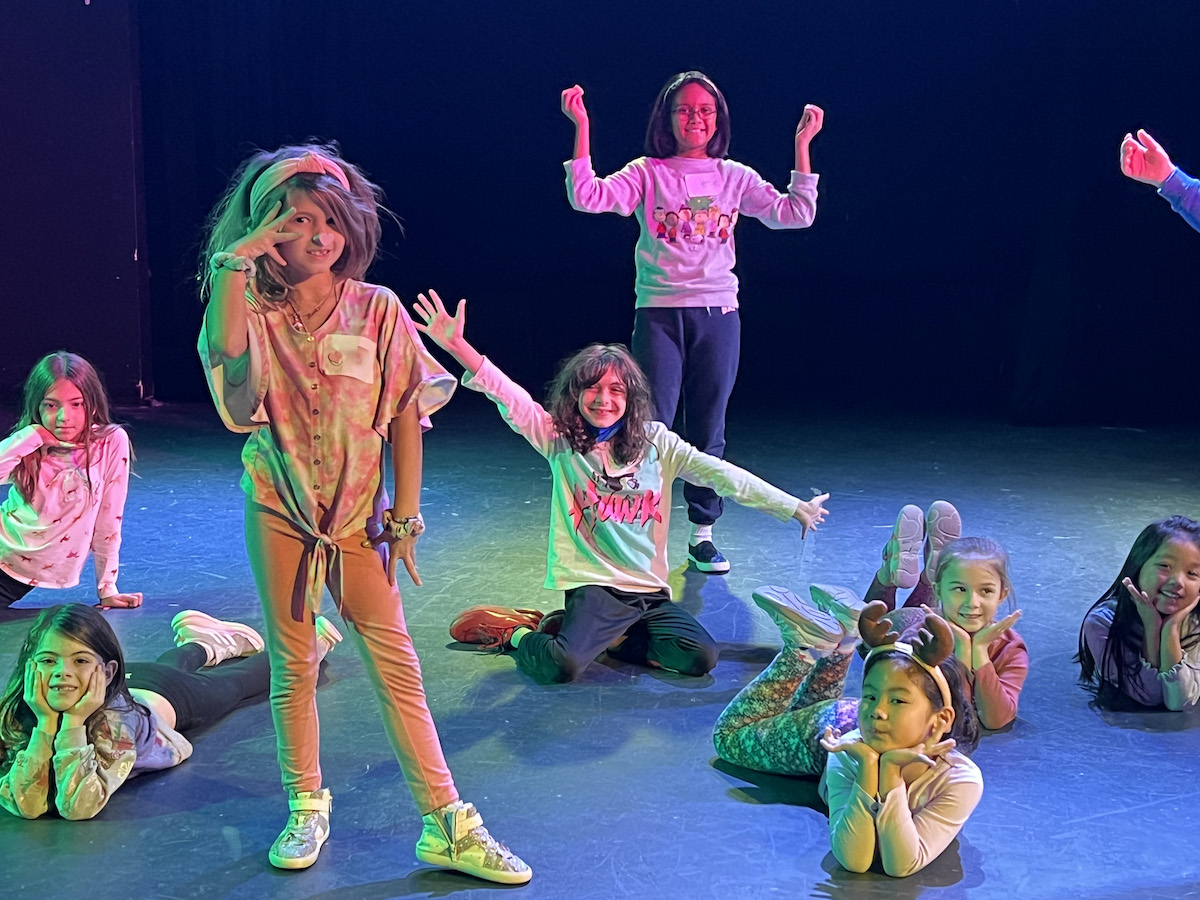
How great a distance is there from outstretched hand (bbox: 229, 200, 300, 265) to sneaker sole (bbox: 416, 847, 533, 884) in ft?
3.49

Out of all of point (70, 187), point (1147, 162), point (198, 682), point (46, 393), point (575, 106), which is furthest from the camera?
point (70, 187)

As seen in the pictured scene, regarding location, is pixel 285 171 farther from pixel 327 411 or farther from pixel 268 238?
pixel 327 411

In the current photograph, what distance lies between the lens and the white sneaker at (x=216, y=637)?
314 cm

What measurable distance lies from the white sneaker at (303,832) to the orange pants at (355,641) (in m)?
0.09

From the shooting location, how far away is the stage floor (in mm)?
2264

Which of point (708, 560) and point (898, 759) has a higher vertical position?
point (898, 759)

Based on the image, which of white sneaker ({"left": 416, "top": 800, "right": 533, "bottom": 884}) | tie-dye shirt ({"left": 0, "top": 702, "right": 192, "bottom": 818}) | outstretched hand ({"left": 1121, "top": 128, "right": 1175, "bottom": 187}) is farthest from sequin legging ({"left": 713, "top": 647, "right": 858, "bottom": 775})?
outstretched hand ({"left": 1121, "top": 128, "right": 1175, "bottom": 187})

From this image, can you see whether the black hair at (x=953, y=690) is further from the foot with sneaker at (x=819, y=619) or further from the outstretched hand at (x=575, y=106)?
the outstretched hand at (x=575, y=106)

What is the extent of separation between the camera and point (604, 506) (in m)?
3.40

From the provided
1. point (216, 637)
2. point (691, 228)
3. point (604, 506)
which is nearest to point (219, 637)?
point (216, 637)

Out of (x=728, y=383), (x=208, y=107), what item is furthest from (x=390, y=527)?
(x=208, y=107)

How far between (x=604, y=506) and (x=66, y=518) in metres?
1.62

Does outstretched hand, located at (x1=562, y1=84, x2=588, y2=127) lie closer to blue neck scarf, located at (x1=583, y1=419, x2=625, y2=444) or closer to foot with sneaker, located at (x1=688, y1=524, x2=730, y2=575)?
blue neck scarf, located at (x1=583, y1=419, x2=625, y2=444)

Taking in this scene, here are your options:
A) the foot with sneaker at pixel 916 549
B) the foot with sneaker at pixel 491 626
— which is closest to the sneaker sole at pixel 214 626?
the foot with sneaker at pixel 491 626
